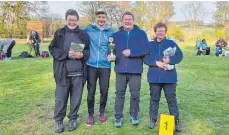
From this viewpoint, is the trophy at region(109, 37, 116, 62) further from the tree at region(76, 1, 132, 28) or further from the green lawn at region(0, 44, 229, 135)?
the tree at region(76, 1, 132, 28)

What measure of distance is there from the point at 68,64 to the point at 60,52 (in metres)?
0.22

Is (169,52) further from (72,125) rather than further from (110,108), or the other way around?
(110,108)

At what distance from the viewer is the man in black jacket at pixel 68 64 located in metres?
4.63

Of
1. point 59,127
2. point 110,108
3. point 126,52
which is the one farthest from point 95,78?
point 110,108

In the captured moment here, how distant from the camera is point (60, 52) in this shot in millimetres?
4617

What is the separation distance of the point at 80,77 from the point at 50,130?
928 mm

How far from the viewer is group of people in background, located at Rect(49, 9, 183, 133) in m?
4.67

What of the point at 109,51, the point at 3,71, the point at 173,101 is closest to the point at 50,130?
the point at 109,51

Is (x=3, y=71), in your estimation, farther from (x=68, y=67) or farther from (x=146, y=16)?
(x=146, y=16)

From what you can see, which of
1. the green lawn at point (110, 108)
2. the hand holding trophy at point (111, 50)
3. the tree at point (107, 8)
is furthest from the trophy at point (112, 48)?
the tree at point (107, 8)

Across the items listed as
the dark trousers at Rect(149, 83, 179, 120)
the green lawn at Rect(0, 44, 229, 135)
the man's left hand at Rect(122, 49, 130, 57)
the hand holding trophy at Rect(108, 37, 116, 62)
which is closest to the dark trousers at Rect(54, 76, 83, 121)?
the green lawn at Rect(0, 44, 229, 135)

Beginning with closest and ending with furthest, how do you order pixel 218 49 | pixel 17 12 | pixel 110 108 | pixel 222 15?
pixel 110 108 → pixel 218 49 → pixel 17 12 → pixel 222 15

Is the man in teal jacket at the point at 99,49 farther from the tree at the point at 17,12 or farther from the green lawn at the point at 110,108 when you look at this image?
the tree at the point at 17,12

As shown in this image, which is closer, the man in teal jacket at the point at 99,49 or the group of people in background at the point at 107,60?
the group of people in background at the point at 107,60
